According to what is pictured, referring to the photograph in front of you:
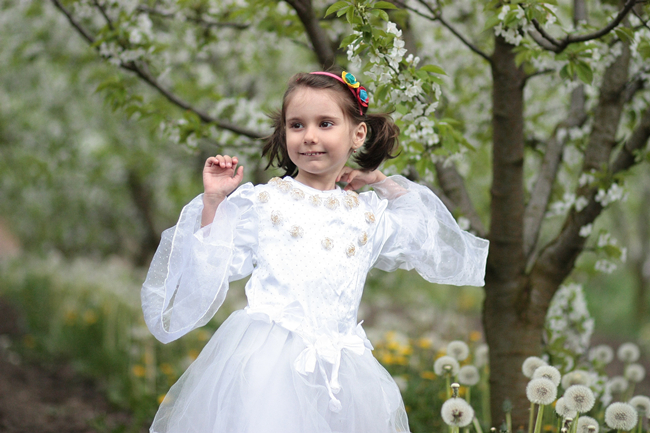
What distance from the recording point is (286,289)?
5.68 ft

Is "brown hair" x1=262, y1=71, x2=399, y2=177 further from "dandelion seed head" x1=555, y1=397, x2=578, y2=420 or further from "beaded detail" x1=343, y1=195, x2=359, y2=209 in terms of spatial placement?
"dandelion seed head" x1=555, y1=397, x2=578, y2=420

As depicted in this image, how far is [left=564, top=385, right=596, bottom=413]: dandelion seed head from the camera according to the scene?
1960mm

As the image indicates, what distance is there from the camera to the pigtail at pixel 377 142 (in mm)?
2018

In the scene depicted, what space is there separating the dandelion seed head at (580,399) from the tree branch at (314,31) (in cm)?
154

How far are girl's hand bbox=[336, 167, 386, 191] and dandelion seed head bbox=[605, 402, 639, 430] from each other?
45.1 inches

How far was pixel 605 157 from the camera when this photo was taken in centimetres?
272

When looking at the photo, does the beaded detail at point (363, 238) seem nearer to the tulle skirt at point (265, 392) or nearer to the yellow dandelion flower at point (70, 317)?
the tulle skirt at point (265, 392)

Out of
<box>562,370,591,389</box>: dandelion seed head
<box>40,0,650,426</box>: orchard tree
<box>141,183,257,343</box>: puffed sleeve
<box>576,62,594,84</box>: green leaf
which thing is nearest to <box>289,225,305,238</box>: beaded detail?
<box>141,183,257,343</box>: puffed sleeve

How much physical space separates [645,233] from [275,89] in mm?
5859

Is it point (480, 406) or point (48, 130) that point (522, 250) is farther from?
point (48, 130)

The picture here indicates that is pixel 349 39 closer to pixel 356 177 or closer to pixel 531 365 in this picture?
pixel 356 177

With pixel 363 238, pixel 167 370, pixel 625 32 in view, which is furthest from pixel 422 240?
pixel 167 370

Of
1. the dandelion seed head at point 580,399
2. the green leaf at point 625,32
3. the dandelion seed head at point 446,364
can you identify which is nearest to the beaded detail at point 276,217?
the dandelion seed head at point 446,364

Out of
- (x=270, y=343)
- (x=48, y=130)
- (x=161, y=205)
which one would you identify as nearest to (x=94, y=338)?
(x=48, y=130)
